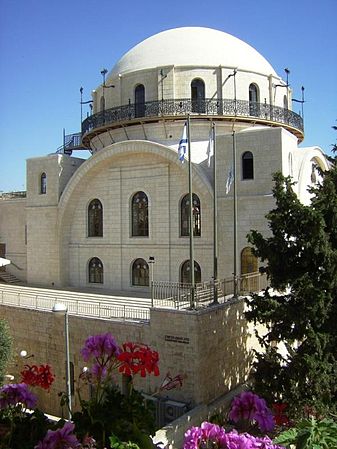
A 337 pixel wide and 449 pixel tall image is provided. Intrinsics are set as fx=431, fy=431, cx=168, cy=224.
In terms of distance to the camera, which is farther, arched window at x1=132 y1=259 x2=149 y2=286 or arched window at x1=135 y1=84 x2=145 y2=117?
arched window at x1=135 y1=84 x2=145 y2=117

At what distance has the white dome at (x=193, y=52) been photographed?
19469 millimetres

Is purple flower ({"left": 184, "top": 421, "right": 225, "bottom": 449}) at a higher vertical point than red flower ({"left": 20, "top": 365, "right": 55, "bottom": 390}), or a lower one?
higher

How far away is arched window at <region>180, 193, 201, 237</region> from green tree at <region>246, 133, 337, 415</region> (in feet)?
23.2

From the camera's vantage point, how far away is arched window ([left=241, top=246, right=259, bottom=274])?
15659 millimetres

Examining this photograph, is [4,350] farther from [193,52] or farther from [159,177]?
[193,52]

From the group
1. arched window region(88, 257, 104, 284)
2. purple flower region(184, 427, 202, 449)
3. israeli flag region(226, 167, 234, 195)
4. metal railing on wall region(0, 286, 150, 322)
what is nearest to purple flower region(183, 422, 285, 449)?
purple flower region(184, 427, 202, 449)

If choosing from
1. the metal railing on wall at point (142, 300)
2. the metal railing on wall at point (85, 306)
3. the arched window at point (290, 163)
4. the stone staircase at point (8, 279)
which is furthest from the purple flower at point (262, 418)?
the stone staircase at point (8, 279)

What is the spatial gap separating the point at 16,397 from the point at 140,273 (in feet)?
48.3

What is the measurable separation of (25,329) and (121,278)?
17.3ft

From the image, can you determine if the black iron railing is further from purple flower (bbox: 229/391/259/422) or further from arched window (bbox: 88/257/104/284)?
purple flower (bbox: 229/391/259/422)

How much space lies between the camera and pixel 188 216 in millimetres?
17062

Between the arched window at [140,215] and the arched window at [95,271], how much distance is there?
Result: 2.41 m

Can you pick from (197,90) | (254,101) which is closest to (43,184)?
(197,90)

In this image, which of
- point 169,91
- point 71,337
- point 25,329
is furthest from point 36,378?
point 169,91
